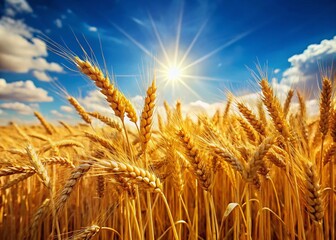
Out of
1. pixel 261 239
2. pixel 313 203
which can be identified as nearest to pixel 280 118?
pixel 313 203

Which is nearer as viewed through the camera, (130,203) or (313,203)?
(313,203)

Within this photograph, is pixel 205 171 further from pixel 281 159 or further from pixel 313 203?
pixel 281 159

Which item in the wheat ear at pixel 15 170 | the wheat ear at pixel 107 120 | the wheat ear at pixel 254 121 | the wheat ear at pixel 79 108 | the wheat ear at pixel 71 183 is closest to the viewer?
the wheat ear at pixel 71 183

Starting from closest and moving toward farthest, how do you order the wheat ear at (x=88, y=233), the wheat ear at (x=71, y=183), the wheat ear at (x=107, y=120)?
the wheat ear at (x=71, y=183)
the wheat ear at (x=88, y=233)
the wheat ear at (x=107, y=120)

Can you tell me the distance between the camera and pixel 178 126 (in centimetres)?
197

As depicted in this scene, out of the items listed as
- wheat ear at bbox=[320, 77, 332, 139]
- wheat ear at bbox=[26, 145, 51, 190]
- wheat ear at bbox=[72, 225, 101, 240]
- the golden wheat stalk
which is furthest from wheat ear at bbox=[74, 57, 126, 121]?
wheat ear at bbox=[320, 77, 332, 139]

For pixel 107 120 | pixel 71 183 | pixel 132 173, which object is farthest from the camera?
pixel 107 120

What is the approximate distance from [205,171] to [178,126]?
41 cm

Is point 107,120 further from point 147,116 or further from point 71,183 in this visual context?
point 71,183

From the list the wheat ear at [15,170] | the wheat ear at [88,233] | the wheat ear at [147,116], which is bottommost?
the wheat ear at [88,233]

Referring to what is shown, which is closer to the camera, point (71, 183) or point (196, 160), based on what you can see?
point (71, 183)

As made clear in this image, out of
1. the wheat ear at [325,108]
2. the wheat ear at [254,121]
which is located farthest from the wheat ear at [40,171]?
the wheat ear at [325,108]

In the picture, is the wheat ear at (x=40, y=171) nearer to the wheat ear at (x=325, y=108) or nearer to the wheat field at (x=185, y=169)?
the wheat field at (x=185, y=169)

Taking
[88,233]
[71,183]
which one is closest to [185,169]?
[88,233]
